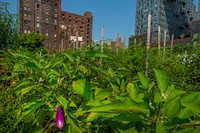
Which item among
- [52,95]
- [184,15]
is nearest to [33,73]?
[52,95]

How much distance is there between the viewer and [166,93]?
75cm

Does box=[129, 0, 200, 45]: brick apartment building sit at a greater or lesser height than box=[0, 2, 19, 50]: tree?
greater

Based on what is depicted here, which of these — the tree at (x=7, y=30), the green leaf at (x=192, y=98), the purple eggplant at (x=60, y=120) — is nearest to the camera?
the green leaf at (x=192, y=98)

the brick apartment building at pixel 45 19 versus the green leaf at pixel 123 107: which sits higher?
the brick apartment building at pixel 45 19

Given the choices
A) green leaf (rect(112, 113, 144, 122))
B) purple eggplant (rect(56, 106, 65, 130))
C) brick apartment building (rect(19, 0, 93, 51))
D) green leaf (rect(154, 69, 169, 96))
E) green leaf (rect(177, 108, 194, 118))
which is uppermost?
brick apartment building (rect(19, 0, 93, 51))

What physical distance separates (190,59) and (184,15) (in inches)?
3440

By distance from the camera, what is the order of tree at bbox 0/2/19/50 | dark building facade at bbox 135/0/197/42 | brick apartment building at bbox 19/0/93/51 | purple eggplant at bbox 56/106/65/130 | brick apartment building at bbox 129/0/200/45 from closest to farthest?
purple eggplant at bbox 56/106/65/130 → tree at bbox 0/2/19/50 → brick apartment building at bbox 19/0/93/51 → brick apartment building at bbox 129/0/200/45 → dark building facade at bbox 135/0/197/42

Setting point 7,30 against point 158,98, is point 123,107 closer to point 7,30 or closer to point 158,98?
point 158,98

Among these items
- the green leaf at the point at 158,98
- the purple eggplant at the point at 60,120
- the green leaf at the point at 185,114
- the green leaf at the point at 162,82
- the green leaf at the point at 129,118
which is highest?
the green leaf at the point at 162,82

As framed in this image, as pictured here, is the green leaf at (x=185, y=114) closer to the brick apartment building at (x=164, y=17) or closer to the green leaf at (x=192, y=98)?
the green leaf at (x=192, y=98)

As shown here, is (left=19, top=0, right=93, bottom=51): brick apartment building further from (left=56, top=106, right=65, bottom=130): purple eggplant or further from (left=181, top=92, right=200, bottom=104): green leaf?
(left=181, top=92, right=200, bottom=104): green leaf

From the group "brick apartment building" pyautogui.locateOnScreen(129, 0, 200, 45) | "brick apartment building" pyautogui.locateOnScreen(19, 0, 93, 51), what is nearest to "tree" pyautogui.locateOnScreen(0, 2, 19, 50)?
"brick apartment building" pyautogui.locateOnScreen(19, 0, 93, 51)

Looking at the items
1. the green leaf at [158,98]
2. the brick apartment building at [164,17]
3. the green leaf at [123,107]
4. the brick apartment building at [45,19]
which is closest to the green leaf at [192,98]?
the green leaf at [158,98]

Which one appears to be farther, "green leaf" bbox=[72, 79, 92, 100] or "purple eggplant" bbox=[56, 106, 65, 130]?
"green leaf" bbox=[72, 79, 92, 100]
